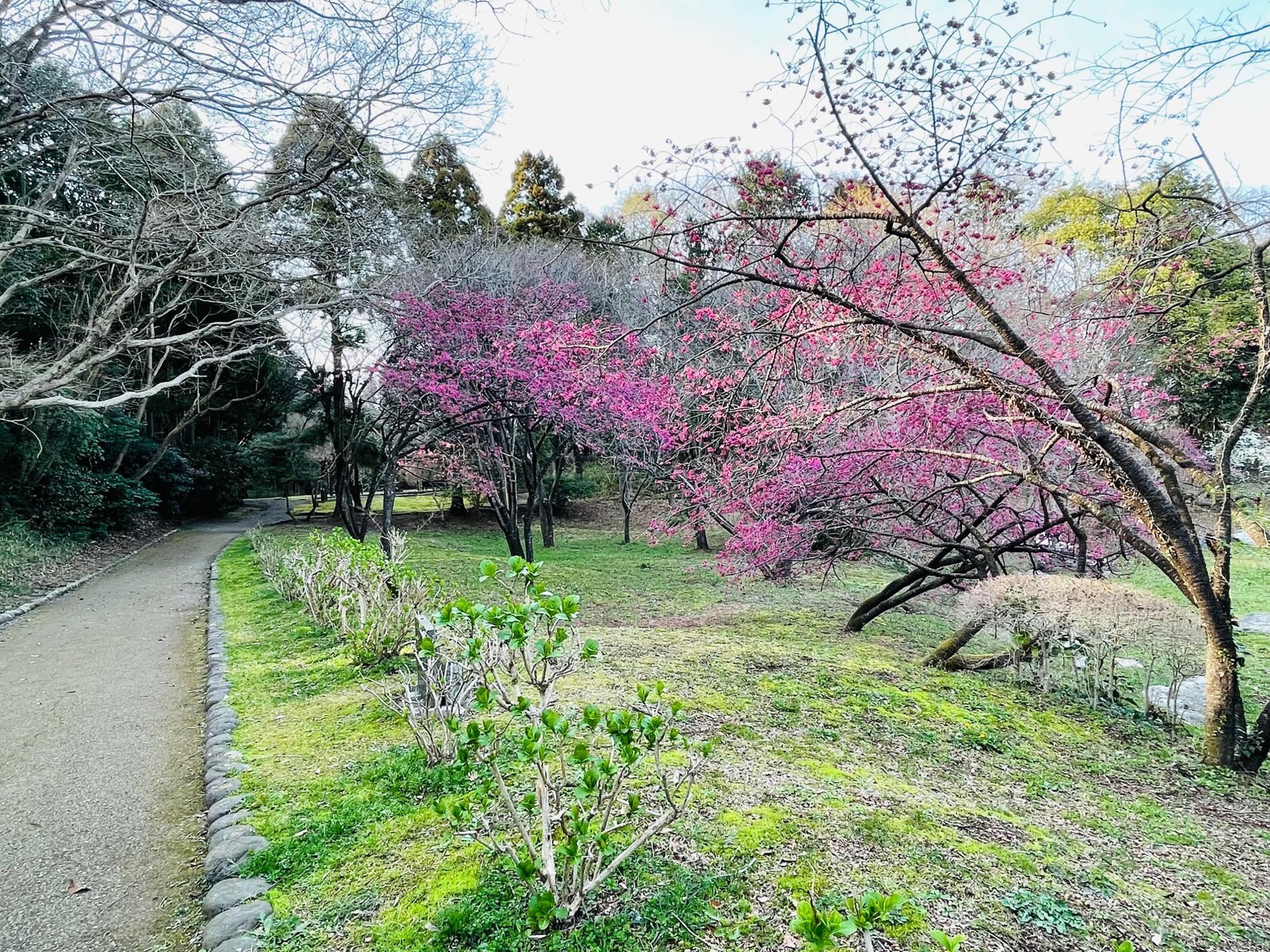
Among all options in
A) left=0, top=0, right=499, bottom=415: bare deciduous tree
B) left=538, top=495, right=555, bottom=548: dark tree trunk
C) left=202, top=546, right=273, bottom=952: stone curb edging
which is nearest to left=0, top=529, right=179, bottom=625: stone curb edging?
left=0, top=0, right=499, bottom=415: bare deciduous tree

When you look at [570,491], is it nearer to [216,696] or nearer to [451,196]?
[451,196]

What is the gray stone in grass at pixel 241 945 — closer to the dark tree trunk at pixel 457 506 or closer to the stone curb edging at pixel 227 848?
the stone curb edging at pixel 227 848

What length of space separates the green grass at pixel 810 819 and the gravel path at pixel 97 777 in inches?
14.8

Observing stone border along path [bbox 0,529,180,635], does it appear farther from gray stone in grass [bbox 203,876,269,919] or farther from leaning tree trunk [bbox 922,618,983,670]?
leaning tree trunk [bbox 922,618,983,670]

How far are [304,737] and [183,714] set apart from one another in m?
1.43

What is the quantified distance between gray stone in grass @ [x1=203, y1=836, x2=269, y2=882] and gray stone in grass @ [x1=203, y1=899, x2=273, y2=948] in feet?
0.80

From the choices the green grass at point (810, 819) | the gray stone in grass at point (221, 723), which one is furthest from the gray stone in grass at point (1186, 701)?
the gray stone in grass at point (221, 723)

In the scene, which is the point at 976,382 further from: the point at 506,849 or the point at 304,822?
the point at 304,822

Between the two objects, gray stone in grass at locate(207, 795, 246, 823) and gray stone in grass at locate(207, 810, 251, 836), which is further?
gray stone in grass at locate(207, 795, 246, 823)

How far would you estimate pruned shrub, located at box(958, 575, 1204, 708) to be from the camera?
13.8 feet

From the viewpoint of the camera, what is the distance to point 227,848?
253cm

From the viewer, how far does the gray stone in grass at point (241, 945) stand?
1956mm

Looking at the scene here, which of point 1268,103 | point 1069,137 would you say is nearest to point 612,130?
point 1069,137

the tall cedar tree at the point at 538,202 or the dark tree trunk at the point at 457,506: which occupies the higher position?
the tall cedar tree at the point at 538,202
